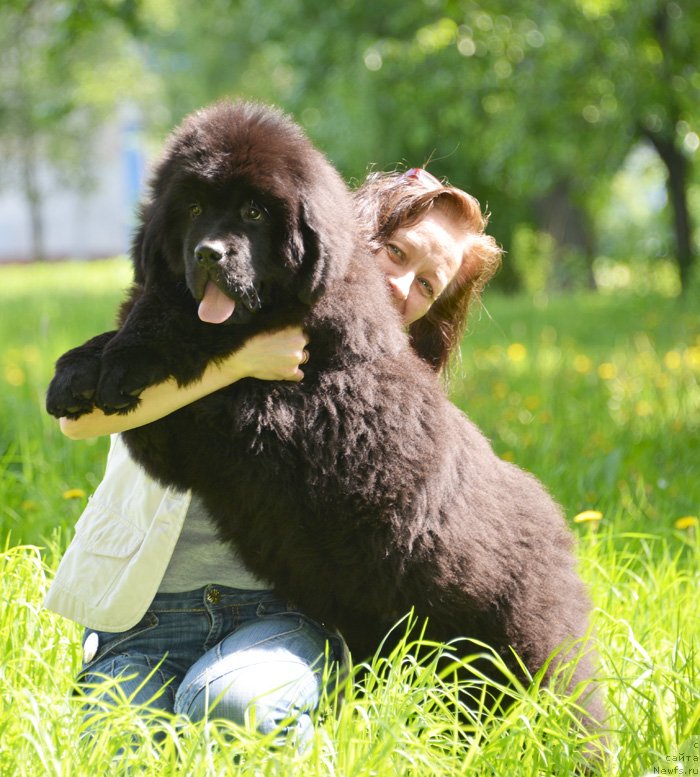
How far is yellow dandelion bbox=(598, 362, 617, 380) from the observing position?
596cm

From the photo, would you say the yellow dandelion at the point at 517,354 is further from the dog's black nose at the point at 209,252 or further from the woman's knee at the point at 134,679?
the dog's black nose at the point at 209,252

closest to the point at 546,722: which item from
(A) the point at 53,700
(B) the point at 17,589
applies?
(A) the point at 53,700

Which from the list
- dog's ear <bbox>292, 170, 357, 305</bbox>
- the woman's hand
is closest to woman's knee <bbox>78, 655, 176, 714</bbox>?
the woman's hand

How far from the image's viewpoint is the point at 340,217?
225cm

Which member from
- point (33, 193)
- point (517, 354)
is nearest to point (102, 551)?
point (517, 354)

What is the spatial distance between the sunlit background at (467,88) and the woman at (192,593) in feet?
A: 1.66

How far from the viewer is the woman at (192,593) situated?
84.7 inches

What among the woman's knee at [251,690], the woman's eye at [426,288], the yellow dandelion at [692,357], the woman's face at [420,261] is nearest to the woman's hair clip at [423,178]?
the woman's face at [420,261]

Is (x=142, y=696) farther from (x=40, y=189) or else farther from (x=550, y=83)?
(x=40, y=189)

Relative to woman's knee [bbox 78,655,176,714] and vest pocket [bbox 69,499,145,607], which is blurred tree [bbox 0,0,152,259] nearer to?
vest pocket [bbox 69,499,145,607]

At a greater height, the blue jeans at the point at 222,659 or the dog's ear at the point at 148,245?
the dog's ear at the point at 148,245

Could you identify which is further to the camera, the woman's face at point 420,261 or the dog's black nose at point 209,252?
the woman's face at point 420,261

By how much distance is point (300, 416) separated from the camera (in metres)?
2.20

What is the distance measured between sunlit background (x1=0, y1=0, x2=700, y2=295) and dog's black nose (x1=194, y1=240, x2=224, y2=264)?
0.44 metres
